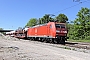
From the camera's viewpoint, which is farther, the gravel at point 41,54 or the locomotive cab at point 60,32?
the locomotive cab at point 60,32

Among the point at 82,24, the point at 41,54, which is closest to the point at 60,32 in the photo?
Answer: the point at 41,54

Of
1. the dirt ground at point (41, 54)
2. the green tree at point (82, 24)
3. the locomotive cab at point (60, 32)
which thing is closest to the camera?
the dirt ground at point (41, 54)

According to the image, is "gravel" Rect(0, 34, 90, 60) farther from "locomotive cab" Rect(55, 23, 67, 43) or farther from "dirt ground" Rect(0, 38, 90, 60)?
"locomotive cab" Rect(55, 23, 67, 43)

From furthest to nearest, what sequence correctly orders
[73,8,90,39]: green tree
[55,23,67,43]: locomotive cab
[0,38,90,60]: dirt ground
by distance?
1. [73,8,90,39]: green tree
2. [55,23,67,43]: locomotive cab
3. [0,38,90,60]: dirt ground

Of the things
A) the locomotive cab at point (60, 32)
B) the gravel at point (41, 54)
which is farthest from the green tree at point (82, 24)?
the gravel at point (41, 54)

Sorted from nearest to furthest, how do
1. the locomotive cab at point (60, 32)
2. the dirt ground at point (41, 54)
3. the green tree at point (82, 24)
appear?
1. the dirt ground at point (41, 54)
2. the locomotive cab at point (60, 32)
3. the green tree at point (82, 24)

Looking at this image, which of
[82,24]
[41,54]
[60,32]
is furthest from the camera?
[82,24]

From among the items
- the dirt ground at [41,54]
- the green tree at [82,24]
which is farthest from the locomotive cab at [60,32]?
the green tree at [82,24]

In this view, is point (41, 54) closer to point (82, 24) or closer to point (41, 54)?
point (41, 54)

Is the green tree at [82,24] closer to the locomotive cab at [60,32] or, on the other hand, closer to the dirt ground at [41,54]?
the locomotive cab at [60,32]

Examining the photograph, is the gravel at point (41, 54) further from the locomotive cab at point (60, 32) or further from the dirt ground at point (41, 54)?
the locomotive cab at point (60, 32)

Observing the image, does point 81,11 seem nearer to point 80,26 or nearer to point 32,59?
point 80,26

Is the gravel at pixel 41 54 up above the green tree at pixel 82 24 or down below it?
below

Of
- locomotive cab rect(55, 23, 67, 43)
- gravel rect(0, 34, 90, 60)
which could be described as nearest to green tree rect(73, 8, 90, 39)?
locomotive cab rect(55, 23, 67, 43)
